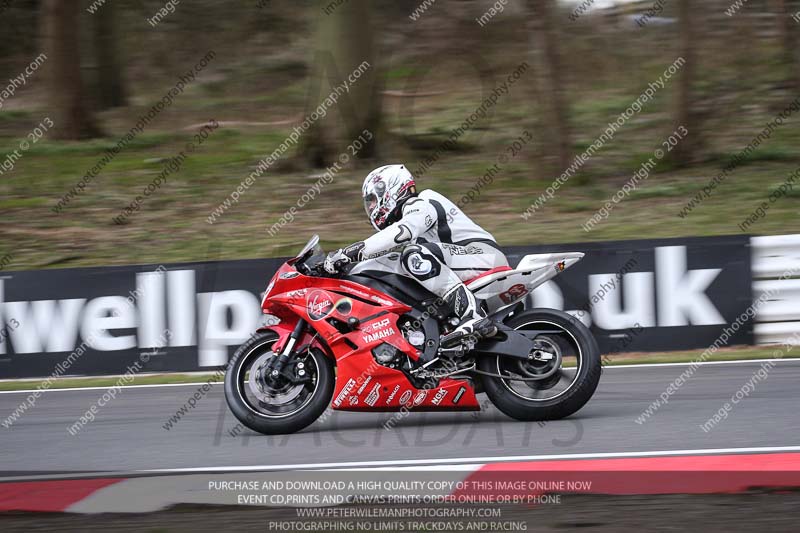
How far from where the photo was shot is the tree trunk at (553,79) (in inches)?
652

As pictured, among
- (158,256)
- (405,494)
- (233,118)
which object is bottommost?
(405,494)

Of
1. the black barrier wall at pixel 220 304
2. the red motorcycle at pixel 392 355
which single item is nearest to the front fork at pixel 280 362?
the red motorcycle at pixel 392 355

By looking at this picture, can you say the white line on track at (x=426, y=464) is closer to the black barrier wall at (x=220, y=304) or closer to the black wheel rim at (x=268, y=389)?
the black wheel rim at (x=268, y=389)

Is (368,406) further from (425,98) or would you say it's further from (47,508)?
(425,98)

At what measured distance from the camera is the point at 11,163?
20.3 meters

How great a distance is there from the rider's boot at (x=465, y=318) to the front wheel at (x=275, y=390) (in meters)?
0.91

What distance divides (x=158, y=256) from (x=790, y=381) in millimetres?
9936

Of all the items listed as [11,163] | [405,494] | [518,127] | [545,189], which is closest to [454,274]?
[405,494]

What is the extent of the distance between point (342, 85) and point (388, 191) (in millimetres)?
10755

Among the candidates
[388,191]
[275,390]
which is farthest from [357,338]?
[388,191]

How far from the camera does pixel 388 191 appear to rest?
7.21 m

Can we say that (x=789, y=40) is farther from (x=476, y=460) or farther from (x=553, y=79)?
(x=476, y=460)

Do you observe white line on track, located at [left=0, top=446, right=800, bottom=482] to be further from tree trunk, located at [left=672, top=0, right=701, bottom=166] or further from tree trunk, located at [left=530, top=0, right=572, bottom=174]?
tree trunk, located at [left=672, top=0, right=701, bottom=166]

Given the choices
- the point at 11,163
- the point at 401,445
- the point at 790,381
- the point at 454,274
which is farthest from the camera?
the point at 11,163
